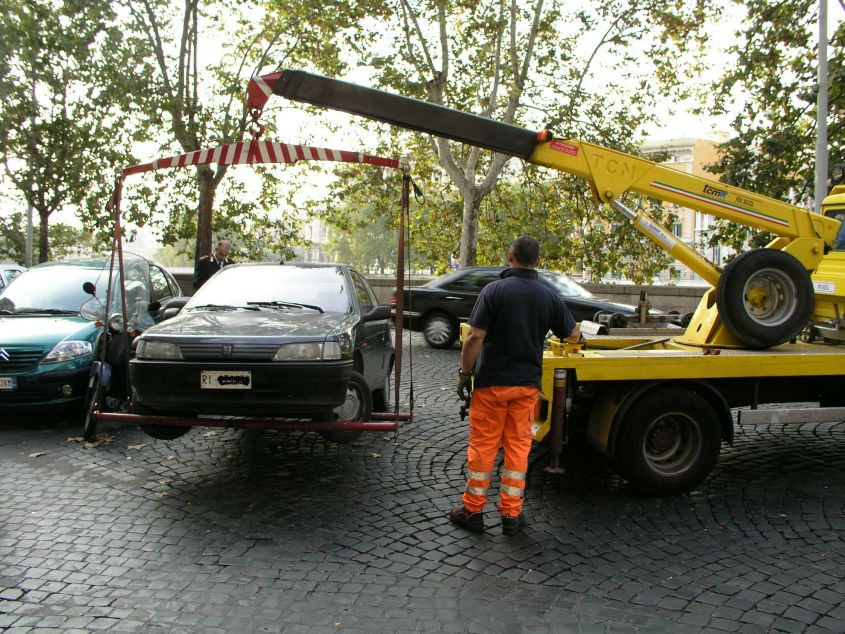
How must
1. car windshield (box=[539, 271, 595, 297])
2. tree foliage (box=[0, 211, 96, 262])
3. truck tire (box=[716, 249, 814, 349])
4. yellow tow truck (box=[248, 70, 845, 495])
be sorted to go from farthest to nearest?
1. tree foliage (box=[0, 211, 96, 262])
2. car windshield (box=[539, 271, 595, 297])
3. truck tire (box=[716, 249, 814, 349])
4. yellow tow truck (box=[248, 70, 845, 495])

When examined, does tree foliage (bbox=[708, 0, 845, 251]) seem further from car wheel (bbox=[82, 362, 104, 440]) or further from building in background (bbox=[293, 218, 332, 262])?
building in background (bbox=[293, 218, 332, 262])

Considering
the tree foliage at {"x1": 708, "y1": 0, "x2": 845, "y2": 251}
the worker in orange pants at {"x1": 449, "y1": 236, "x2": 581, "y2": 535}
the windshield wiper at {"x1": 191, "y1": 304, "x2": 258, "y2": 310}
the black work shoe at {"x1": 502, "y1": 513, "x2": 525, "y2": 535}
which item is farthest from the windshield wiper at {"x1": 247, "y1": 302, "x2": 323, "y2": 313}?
the tree foliage at {"x1": 708, "y1": 0, "x2": 845, "y2": 251}

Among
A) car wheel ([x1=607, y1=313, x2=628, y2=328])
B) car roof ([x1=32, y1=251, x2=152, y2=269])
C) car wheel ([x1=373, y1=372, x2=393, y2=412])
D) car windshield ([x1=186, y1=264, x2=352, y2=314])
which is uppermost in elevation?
car roof ([x1=32, y1=251, x2=152, y2=269])

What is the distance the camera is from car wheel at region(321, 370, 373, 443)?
18.7 feet

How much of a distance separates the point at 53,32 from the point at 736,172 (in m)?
16.2

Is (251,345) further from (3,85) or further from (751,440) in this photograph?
(3,85)

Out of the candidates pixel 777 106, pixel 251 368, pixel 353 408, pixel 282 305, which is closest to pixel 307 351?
pixel 251 368

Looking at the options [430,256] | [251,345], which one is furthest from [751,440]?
[430,256]

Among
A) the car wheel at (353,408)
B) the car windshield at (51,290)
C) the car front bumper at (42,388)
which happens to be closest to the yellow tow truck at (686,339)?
the car wheel at (353,408)

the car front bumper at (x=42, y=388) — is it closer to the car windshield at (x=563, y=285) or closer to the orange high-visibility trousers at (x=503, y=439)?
the orange high-visibility trousers at (x=503, y=439)

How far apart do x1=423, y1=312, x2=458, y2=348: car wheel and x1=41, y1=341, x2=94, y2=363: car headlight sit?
25.1 ft

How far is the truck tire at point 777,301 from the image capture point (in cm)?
589

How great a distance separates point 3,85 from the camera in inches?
726

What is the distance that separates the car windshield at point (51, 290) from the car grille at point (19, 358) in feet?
3.30
